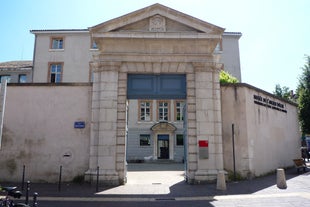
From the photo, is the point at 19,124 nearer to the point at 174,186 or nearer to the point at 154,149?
the point at 174,186

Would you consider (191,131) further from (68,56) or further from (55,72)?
(55,72)

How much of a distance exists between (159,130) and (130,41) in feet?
61.3

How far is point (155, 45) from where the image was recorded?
486 inches

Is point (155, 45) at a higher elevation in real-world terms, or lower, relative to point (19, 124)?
higher

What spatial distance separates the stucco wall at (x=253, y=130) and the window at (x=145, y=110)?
53.8 feet

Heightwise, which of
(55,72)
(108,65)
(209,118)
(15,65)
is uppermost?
(15,65)

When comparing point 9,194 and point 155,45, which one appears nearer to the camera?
point 9,194

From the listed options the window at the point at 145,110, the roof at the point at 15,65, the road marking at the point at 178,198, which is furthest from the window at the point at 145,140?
the road marking at the point at 178,198

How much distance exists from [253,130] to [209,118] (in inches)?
115

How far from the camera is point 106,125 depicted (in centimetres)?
1178

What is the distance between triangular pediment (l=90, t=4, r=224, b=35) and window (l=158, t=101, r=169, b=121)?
1891 centimetres

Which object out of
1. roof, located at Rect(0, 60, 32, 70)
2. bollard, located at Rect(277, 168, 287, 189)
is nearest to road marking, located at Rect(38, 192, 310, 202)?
bollard, located at Rect(277, 168, 287, 189)

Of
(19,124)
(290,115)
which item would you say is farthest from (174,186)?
(290,115)

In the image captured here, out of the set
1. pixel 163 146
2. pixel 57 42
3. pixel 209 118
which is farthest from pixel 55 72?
pixel 209 118
